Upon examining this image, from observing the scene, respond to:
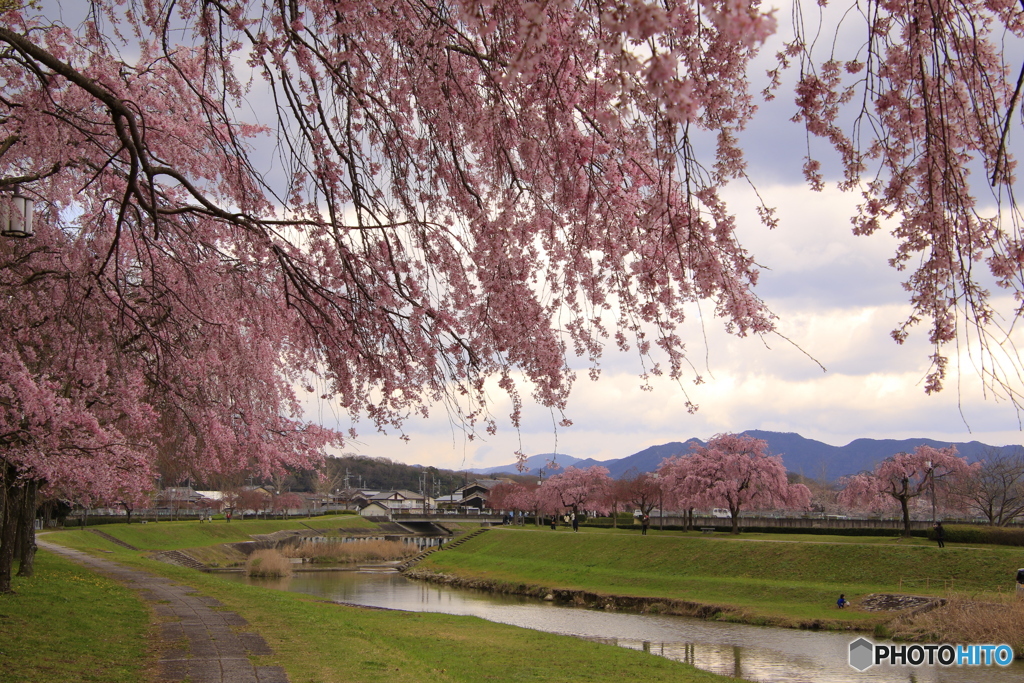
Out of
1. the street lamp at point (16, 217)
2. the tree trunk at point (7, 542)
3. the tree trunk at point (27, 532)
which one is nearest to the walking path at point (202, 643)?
the tree trunk at point (27, 532)

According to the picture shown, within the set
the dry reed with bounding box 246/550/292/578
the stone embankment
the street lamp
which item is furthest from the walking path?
the dry reed with bounding box 246/550/292/578

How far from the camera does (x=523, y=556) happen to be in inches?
1925

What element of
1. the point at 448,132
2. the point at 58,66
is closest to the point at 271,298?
the point at 58,66

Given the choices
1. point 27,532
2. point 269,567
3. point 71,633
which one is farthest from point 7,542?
point 269,567

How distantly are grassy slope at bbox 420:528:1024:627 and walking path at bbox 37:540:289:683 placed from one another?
62.6 ft

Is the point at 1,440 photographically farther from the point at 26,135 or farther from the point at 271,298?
the point at 271,298

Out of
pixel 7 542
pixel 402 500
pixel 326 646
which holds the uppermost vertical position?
pixel 7 542

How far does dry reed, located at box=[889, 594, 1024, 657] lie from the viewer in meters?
17.9

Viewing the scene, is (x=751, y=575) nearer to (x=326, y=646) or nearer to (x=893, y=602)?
(x=893, y=602)

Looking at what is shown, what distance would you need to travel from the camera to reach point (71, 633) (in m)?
12.5

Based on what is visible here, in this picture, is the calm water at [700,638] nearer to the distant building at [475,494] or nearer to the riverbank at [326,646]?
the riverbank at [326,646]

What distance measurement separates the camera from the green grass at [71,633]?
9578 mm

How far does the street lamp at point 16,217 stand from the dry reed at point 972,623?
22.7m

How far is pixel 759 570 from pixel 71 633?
1154 inches
